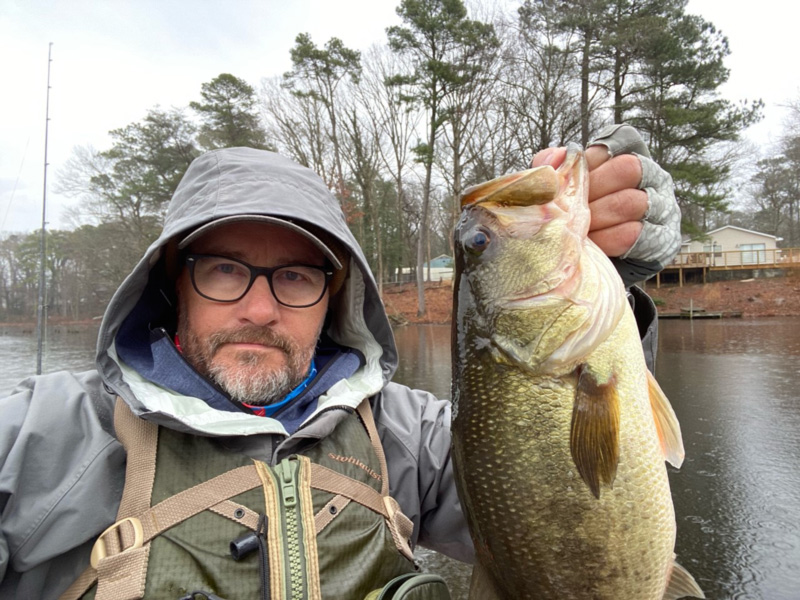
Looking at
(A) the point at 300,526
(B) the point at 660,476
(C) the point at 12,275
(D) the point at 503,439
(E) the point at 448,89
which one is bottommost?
(A) the point at 300,526

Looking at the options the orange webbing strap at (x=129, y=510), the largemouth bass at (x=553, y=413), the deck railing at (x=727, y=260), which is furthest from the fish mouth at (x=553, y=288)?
the deck railing at (x=727, y=260)

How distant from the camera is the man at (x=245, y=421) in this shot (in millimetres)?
1480

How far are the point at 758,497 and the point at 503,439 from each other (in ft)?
14.5

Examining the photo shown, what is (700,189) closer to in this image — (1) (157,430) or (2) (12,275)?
(1) (157,430)

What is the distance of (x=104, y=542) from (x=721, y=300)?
87.2 feet

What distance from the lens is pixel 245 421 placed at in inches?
68.5

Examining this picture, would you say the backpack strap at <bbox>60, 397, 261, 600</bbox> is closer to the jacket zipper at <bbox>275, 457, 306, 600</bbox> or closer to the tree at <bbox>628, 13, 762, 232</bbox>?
the jacket zipper at <bbox>275, 457, 306, 600</bbox>

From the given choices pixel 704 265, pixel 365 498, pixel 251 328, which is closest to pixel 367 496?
pixel 365 498

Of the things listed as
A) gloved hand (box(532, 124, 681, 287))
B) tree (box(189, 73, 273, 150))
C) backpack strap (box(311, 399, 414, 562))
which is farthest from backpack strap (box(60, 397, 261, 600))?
tree (box(189, 73, 273, 150))

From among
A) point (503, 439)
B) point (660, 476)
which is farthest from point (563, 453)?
point (660, 476)

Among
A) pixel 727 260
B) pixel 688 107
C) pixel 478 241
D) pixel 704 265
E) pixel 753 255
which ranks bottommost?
pixel 478 241

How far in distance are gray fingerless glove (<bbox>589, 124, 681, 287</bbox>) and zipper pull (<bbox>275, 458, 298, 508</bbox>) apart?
140 centimetres

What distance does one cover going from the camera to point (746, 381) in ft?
29.4

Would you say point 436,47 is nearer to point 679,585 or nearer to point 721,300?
point 721,300
